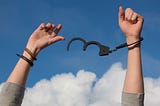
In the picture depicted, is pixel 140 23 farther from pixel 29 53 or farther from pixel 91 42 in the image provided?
pixel 29 53

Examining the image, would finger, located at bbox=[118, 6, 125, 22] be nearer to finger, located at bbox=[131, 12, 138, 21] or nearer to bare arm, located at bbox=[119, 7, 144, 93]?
bare arm, located at bbox=[119, 7, 144, 93]

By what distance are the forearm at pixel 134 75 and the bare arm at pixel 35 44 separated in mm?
1241

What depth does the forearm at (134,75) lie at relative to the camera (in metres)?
4.86

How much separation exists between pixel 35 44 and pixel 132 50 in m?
1.57

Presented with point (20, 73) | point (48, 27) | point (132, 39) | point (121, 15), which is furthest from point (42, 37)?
point (132, 39)

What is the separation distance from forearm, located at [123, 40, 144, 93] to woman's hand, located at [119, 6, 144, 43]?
30 cm

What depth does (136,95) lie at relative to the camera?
4.77m

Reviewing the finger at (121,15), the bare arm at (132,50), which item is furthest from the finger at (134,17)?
the finger at (121,15)

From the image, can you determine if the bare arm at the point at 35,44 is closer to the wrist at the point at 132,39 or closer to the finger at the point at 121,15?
the finger at the point at 121,15

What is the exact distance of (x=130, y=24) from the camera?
539 centimetres

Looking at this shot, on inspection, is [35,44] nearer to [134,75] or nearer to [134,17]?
[134,17]

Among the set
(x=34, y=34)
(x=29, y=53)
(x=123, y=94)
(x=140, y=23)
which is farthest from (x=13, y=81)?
(x=140, y=23)

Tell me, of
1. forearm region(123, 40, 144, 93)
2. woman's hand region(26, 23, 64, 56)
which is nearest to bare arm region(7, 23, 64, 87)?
woman's hand region(26, 23, 64, 56)

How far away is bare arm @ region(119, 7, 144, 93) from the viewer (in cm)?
489
